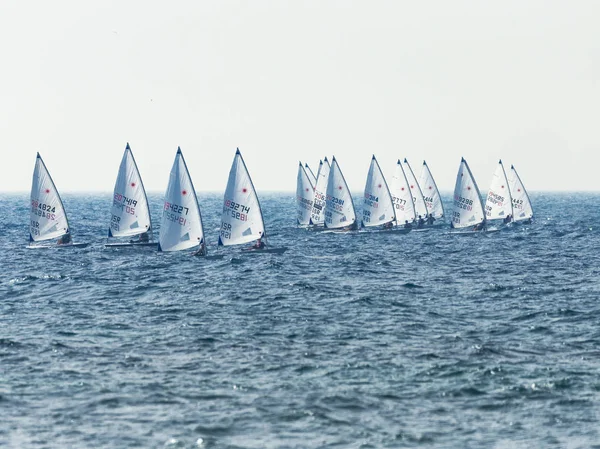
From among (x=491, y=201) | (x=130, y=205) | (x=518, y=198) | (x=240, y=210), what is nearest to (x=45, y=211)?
(x=130, y=205)

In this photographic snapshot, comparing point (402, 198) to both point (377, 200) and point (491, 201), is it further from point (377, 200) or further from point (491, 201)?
point (491, 201)

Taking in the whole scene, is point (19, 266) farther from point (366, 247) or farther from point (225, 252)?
point (366, 247)

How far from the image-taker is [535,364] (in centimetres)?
3212

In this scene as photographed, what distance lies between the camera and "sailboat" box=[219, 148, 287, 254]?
62.8 metres

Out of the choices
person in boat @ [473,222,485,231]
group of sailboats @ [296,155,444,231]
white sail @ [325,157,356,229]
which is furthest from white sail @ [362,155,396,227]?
person in boat @ [473,222,485,231]

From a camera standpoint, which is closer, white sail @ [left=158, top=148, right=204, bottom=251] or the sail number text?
white sail @ [left=158, top=148, right=204, bottom=251]

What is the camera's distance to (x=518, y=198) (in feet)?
364

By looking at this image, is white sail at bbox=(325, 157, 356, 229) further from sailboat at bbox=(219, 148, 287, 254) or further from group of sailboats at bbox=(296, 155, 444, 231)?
sailboat at bbox=(219, 148, 287, 254)

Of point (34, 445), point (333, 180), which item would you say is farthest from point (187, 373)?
point (333, 180)

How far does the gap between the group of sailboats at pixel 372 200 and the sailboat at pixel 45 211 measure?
981 inches

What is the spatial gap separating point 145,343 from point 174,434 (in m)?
11.8

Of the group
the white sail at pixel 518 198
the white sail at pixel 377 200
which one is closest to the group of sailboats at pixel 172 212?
the white sail at pixel 377 200

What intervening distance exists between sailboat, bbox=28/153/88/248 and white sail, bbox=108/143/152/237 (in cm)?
476

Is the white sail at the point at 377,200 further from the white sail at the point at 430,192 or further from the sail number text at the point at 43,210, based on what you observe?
the sail number text at the point at 43,210
